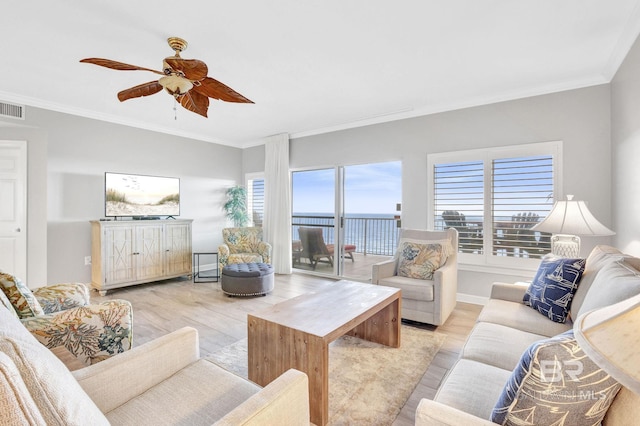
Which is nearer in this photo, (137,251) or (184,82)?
(184,82)

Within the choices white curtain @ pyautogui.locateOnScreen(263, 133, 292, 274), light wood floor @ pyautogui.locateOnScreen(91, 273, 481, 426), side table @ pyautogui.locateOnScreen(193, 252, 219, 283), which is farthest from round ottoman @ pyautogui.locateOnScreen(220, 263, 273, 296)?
white curtain @ pyautogui.locateOnScreen(263, 133, 292, 274)

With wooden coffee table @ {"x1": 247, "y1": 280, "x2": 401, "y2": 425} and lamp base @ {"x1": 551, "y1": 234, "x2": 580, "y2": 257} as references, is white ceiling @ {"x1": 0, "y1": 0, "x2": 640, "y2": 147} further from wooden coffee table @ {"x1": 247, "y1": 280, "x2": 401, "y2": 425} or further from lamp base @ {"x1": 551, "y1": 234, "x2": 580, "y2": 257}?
wooden coffee table @ {"x1": 247, "y1": 280, "x2": 401, "y2": 425}

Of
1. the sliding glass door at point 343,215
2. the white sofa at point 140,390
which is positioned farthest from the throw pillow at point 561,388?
the sliding glass door at point 343,215

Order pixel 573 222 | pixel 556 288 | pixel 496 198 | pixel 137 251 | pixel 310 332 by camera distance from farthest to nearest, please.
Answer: pixel 137 251 < pixel 496 198 < pixel 573 222 < pixel 556 288 < pixel 310 332

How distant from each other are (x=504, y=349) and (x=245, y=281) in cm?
301

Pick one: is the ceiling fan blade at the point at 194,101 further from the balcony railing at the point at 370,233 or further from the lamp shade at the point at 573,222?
the lamp shade at the point at 573,222

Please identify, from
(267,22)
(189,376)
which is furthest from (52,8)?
(189,376)

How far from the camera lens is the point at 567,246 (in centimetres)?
266

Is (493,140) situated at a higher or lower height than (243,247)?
higher

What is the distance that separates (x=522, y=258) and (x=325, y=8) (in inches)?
130

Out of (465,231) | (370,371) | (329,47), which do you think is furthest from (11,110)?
(465,231)

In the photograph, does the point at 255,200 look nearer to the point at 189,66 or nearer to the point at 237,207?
the point at 237,207

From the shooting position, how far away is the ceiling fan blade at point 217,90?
2.43 meters

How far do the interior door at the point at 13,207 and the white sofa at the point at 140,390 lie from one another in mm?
3682
